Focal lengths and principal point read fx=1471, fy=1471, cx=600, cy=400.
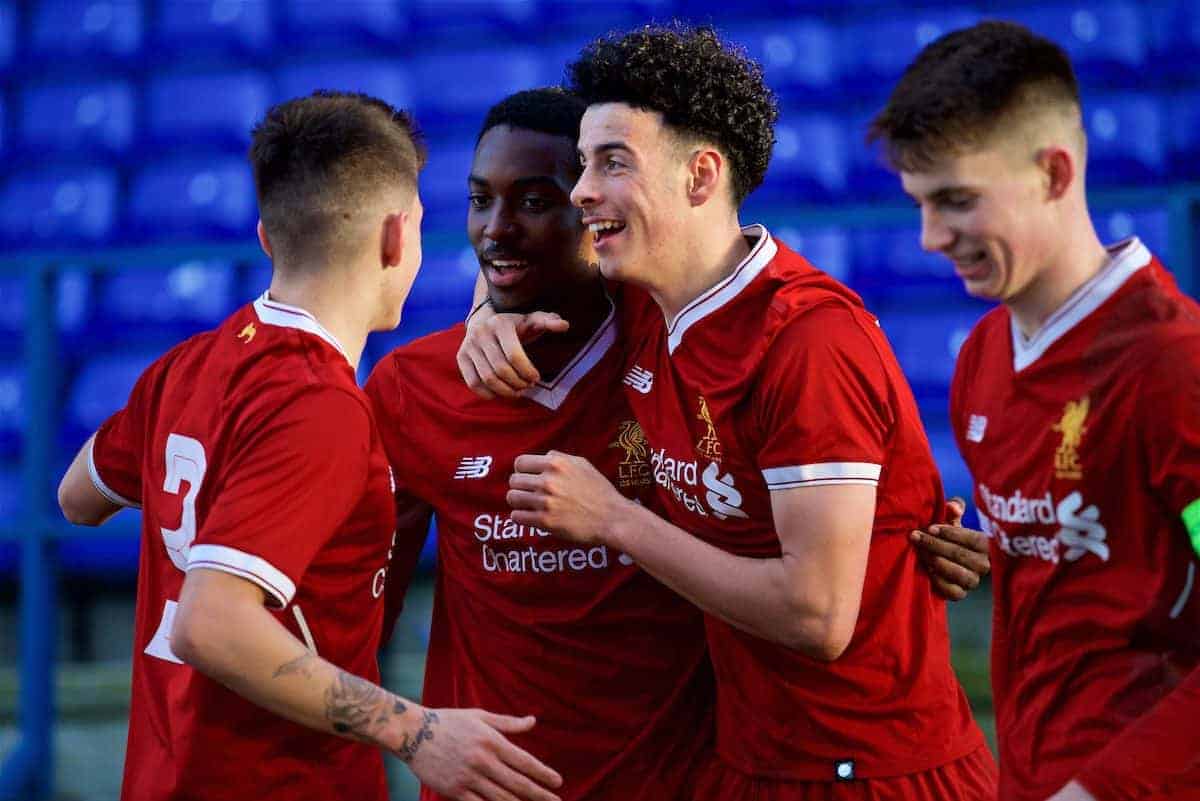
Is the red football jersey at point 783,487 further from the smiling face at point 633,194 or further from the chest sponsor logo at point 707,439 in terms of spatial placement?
the smiling face at point 633,194

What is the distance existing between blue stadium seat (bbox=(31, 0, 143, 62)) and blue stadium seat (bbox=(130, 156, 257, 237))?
2.03 feet

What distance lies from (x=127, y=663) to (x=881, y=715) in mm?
3219

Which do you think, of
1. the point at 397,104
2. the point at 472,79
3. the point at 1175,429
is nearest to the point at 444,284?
the point at 397,104

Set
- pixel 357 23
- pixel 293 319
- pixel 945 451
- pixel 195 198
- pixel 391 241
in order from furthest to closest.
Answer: pixel 357 23 → pixel 195 198 → pixel 945 451 → pixel 391 241 → pixel 293 319

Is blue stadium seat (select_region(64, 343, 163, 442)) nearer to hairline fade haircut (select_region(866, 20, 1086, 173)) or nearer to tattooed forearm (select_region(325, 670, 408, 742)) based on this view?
tattooed forearm (select_region(325, 670, 408, 742))

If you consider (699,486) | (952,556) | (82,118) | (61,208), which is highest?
(82,118)

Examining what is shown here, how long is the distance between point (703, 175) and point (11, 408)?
4310mm

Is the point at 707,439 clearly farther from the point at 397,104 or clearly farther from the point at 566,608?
the point at 397,104

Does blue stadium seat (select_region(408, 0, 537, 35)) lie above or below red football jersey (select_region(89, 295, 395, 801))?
above

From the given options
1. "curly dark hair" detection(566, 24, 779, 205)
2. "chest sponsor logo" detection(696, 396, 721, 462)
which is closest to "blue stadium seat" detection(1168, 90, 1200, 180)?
"curly dark hair" detection(566, 24, 779, 205)

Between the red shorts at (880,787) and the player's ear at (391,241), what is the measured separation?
3.24ft

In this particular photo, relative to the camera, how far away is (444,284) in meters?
5.76

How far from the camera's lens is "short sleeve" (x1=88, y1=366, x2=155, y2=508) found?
8.00 feet

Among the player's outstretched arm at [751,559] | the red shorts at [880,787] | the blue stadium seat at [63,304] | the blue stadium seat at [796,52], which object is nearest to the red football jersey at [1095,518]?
the player's outstretched arm at [751,559]
